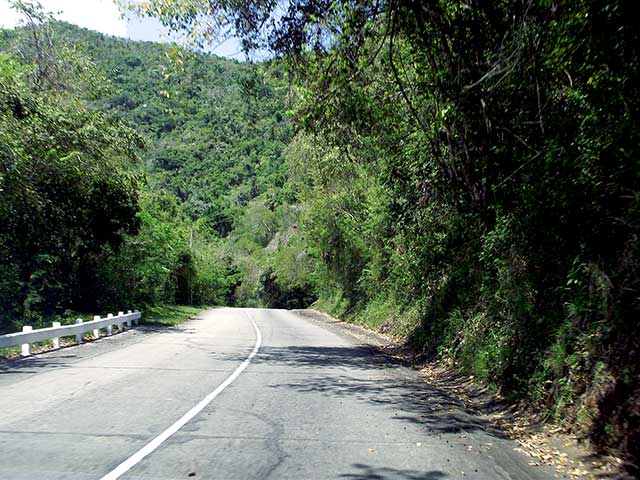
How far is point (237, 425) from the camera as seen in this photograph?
7590 mm

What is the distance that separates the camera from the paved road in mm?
5848

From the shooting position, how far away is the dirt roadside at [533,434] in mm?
6109

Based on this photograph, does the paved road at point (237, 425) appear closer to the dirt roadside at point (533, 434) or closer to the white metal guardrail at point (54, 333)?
the dirt roadside at point (533, 434)

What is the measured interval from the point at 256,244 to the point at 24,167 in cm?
7084

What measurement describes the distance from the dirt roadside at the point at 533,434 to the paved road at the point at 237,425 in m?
0.29

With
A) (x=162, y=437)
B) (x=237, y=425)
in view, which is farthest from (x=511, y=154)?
(x=162, y=437)

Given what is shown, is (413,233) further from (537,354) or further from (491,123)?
(537,354)

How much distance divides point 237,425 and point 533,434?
12.5 ft

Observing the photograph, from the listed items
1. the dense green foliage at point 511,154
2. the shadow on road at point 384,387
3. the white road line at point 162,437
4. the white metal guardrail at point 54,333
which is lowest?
the white road line at point 162,437

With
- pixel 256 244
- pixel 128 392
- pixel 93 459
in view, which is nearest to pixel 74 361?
pixel 128 392

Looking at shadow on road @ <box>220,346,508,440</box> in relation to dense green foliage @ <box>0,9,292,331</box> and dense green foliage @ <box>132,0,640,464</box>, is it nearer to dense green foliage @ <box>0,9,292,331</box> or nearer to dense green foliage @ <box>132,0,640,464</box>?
dense green foliage @ <box>132,0,640,464</box>

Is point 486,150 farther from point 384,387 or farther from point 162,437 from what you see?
point 162,437

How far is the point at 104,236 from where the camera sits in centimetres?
2644

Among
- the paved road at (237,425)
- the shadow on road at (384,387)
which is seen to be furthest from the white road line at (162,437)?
the shadow on road at (384,387)
